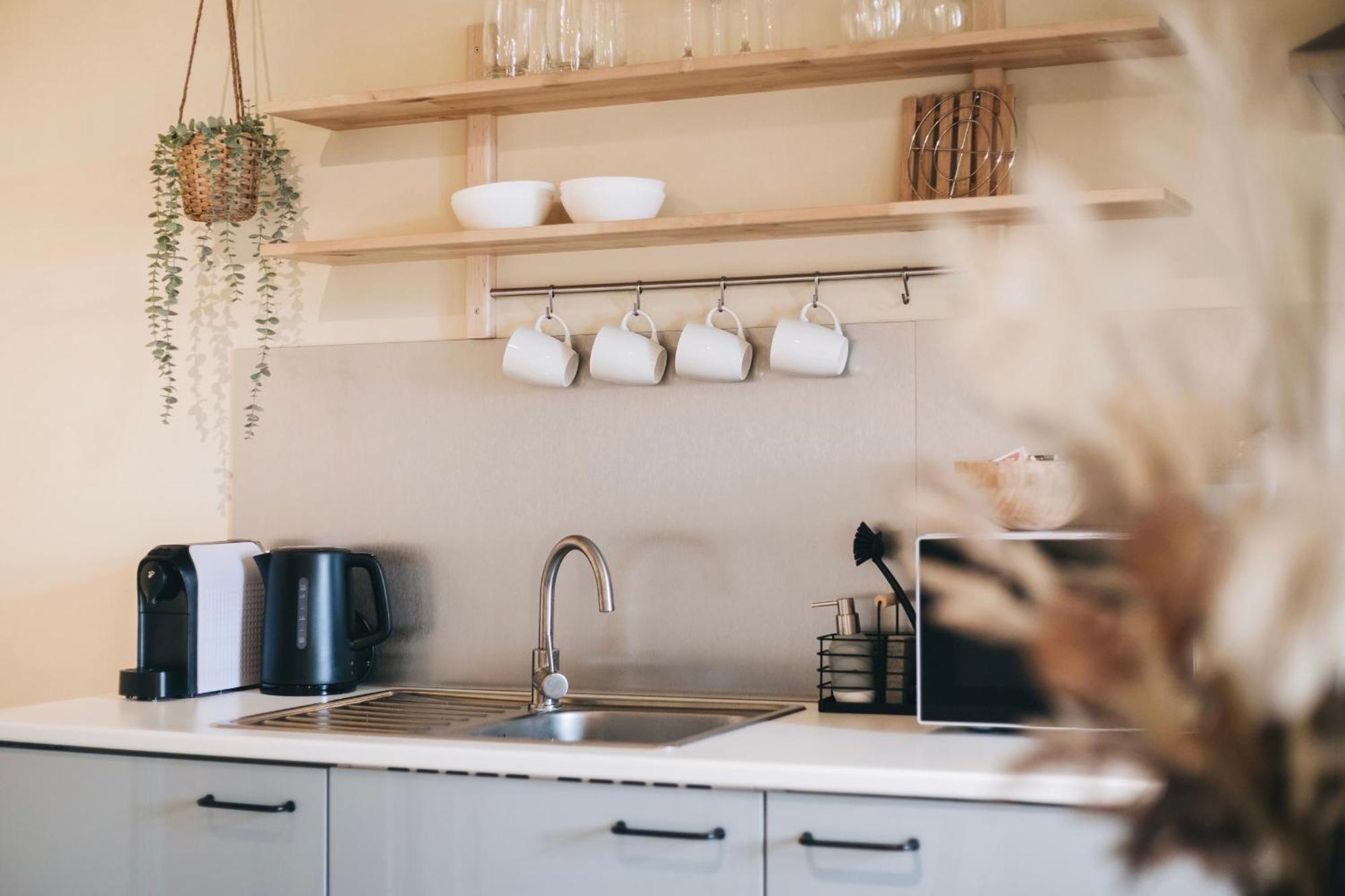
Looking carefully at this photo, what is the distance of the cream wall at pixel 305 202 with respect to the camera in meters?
2.56

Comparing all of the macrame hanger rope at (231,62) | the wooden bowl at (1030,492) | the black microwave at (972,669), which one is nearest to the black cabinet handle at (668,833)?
the black microwave at (972,669)

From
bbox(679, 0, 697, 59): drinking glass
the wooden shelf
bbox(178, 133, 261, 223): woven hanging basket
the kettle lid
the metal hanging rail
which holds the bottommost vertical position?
the kettle lid

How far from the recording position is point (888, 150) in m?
2.60

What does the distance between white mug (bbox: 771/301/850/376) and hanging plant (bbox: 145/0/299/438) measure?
1126mm

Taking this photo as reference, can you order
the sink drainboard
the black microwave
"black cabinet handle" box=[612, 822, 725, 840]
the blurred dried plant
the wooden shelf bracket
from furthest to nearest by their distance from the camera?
1. the wooden shelf bracket
2. the sink drainboard
3. the black microwave
4. "black cabinet handle" box=[612, 822, 725, 840]
5. the blurred dried plant

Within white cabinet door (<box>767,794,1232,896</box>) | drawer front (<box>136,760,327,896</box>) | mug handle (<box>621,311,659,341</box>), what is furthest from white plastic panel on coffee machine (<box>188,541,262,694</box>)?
white cabinet door (<box>767,794,1232,896</box>)

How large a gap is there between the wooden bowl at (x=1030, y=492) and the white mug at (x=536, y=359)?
911mm

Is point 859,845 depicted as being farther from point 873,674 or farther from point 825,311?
point 825,311

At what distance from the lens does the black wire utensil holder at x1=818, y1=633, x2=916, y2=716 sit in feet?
7.77

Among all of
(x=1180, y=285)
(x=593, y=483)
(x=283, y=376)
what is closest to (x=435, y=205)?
(x=283, y=376)

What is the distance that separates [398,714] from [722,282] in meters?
1.02

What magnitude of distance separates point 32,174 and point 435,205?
1.11m

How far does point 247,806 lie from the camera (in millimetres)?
2154

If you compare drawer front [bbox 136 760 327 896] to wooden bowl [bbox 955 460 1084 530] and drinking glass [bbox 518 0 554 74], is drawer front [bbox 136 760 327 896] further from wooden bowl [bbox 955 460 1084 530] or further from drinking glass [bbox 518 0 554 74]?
drinking glass [bbox 518 0 554 74]
